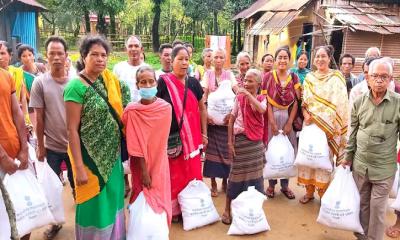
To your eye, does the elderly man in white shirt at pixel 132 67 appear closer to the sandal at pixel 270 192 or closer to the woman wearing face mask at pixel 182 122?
the woman wearing face mask at pixel 182 122

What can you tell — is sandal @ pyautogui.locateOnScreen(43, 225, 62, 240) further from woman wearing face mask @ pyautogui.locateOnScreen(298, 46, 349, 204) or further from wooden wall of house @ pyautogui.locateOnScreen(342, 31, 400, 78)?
wooden wall of house @ pyautogui.locateOnScreen(342, 31, 400, 78)

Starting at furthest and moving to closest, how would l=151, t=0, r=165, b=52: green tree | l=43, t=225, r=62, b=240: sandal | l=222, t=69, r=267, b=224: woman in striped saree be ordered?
l=151, t=0, r=165, b=52: green tree, l=222, t=69, r=267, b=224: woman in striped saree, l=43, t=225, r=62, b=240: sandal

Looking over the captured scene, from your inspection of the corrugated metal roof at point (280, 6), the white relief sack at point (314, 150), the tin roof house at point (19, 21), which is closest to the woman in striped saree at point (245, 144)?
the white relief sack at point (314, 150)

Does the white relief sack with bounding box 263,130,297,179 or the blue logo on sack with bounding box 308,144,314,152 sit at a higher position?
the blue logo on sack with bounding box 308,144,314,152

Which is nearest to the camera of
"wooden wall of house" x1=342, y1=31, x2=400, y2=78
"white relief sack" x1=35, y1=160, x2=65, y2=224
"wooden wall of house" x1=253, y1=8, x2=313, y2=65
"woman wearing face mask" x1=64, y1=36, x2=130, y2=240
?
"woman wearing face mask" x1=64, y1=36, x2=130, y2=240

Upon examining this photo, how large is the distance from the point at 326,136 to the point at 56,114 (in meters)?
2.65

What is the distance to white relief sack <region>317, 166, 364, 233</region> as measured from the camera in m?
3.10

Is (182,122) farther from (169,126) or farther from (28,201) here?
(28,201)

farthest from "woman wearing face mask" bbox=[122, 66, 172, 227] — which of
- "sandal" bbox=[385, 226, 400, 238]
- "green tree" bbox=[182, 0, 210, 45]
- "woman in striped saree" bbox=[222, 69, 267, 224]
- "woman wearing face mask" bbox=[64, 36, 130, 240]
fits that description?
"green tree" bbox=[182, 0, 210, 45]

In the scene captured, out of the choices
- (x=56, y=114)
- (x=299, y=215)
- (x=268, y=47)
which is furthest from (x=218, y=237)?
(x=268, y=47)

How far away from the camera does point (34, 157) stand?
11.3 feet

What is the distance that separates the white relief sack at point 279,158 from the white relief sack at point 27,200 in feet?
7.46

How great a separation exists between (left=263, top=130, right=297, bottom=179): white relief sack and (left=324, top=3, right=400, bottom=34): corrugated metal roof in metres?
8.50

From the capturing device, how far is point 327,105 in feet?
12.4
